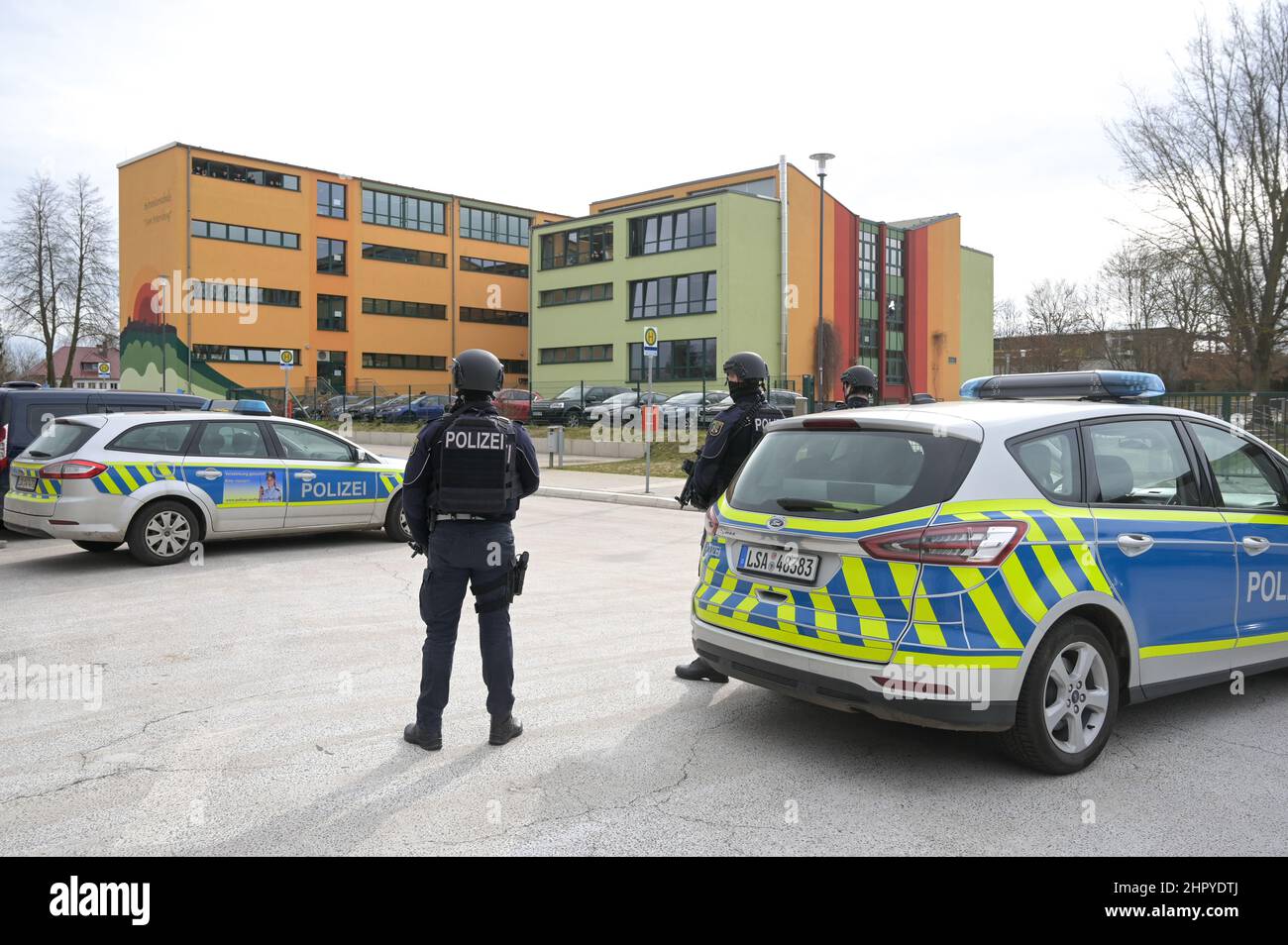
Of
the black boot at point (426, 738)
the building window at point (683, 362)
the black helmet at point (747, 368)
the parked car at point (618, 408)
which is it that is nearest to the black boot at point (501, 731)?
the black boot at point (426, 738)

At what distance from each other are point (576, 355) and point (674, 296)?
7172 mm

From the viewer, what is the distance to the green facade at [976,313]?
57562mm

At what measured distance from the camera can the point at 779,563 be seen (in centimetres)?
430

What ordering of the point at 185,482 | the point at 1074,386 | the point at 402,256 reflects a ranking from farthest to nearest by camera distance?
the point at 402,256, the point at 185,482, the point at 1074,386

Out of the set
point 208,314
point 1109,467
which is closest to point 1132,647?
point 1109,467

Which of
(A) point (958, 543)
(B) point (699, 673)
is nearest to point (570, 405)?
(B) point (699, 673)

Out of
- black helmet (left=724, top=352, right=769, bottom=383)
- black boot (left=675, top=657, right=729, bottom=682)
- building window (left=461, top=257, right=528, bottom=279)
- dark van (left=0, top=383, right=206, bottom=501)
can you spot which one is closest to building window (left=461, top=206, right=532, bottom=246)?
building window (left=461, top=257, right=528, bottom=279)

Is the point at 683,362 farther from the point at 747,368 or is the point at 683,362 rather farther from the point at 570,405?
the point at 747,368

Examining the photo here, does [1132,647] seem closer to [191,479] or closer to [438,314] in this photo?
[191,479]

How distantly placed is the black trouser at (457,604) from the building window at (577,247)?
45.4 meters

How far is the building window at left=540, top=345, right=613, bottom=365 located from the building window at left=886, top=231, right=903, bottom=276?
53.2ft

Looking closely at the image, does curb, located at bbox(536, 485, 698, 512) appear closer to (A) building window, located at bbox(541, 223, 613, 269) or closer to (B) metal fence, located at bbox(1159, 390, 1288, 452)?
(B) metal fence, located at bbox(1159, 390, 1288, 452)

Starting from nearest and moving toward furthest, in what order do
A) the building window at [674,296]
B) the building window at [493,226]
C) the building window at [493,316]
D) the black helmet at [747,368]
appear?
the black helmet at [747,368], the building window at [674,296], the building window at [493,316], the building window at [493,226]

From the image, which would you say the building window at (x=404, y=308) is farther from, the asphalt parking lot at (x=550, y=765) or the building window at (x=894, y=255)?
the asphalt parking lot at (x=550, y=765)
